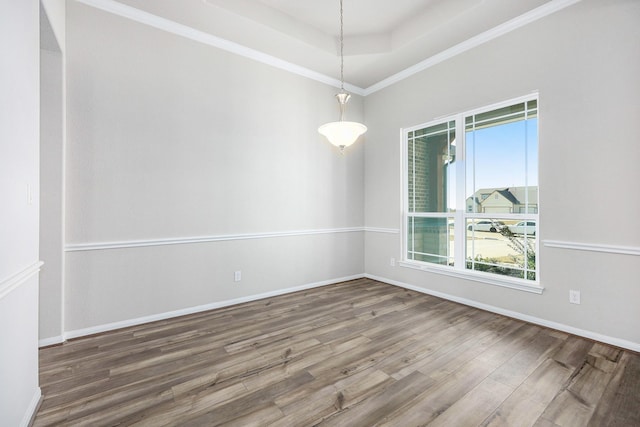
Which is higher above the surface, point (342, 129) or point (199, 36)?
point (199, 36)

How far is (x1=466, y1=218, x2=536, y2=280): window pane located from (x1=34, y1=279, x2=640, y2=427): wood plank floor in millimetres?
540

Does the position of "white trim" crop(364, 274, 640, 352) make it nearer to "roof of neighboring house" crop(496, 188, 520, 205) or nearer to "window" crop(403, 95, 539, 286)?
"window" crop(403, 95, 539, 286)

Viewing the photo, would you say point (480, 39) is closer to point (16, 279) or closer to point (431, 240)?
point (431, 240)

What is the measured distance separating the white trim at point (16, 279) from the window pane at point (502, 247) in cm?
390

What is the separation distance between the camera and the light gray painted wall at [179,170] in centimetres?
264

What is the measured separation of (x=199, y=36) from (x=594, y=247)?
4.40m

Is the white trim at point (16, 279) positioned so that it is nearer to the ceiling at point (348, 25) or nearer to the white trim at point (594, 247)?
the ceiling at point (348, 25)

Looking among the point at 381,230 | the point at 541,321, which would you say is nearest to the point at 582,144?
the point at 541,321

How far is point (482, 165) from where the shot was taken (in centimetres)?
336

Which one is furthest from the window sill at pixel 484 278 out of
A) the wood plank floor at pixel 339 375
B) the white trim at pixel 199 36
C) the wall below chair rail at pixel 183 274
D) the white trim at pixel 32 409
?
the white trim at pixel 32 409

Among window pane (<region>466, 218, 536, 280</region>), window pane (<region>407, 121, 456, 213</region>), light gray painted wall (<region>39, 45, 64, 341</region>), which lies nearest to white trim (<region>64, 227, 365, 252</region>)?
light gray painted wall (<region>39, 45, 64, 341</region>)

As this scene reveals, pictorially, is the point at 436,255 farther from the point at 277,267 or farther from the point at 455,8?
the point at 455,8

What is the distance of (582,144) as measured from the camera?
257 centimetres

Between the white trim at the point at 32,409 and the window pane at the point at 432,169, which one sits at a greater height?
the window pane at the point at 432,169
